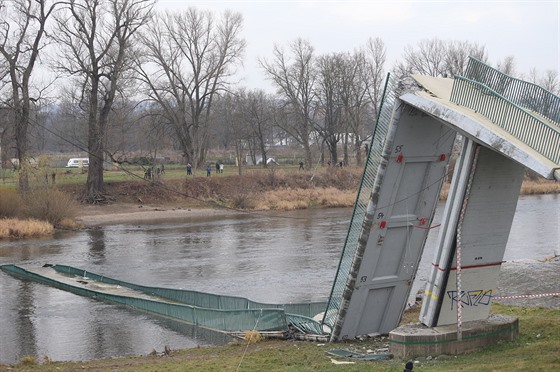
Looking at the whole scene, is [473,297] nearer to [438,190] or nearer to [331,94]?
[438,190]

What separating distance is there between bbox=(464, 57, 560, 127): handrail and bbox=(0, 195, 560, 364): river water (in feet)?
28.0

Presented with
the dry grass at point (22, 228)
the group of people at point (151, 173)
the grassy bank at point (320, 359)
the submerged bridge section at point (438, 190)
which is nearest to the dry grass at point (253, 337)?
the grassy bank at point (320, 359)

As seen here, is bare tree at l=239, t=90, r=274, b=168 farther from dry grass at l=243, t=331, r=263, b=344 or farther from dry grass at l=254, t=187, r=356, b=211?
dry grass at l=243, t=331, r=263, b=344

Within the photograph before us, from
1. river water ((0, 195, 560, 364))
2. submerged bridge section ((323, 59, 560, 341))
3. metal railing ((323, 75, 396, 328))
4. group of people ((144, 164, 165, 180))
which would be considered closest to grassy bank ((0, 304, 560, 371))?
submerged bridge section ((323, 59, 560, 341))

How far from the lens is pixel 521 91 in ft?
40.5

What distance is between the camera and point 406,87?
13.8m

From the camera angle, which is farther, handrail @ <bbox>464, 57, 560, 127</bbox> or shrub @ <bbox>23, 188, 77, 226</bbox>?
shrub @ <bbox>23, 188, 77, 226</bbox>

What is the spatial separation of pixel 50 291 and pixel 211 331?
404 inches

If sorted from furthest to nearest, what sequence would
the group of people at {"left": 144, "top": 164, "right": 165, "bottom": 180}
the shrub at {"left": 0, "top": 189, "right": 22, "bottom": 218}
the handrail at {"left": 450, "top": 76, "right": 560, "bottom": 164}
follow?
the group of people at {"left": 144, "top": 164, "right": 165, "bottom": 180}
the shrub at {"left": 0, "top": 189, "right": 22, "bottom": 218}
the handrail at {"left": 450, "top": 76, "right": 560, "bottom": 164}

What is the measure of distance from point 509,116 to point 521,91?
77cm

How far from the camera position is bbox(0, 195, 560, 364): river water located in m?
19.0

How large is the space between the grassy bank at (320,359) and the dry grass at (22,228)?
31314 mm

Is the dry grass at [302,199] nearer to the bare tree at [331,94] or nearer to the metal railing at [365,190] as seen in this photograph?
→ the bare tree at [331,94]

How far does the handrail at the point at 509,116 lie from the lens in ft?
35.9
